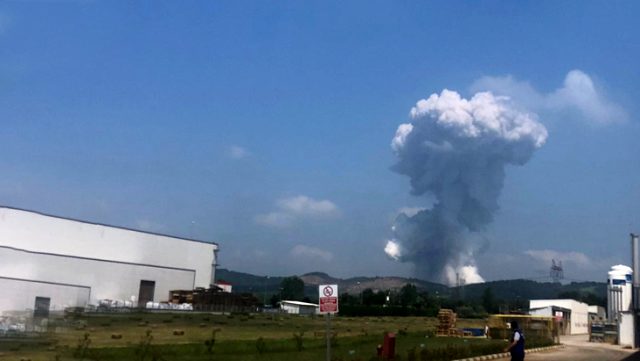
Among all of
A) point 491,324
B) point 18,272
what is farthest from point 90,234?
point 491,324

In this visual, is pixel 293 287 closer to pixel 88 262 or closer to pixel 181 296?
pixel 181 296

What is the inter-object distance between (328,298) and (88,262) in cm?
7012

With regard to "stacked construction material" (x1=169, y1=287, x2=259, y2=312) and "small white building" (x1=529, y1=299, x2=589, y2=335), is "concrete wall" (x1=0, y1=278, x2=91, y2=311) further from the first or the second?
"small white building" (x1=529, y1=299, x2=589, y2=335)

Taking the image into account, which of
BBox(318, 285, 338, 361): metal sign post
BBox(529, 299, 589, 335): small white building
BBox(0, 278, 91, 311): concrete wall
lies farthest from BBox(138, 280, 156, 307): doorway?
BBox(318, 285, 338, 361): metal sign post

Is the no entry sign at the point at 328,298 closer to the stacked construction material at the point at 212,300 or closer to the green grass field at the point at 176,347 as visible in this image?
the green grass field at the point at 176,347

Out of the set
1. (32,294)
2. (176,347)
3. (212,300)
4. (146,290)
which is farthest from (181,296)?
(176,347)

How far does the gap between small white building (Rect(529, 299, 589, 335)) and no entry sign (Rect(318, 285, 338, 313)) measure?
74.1 meters

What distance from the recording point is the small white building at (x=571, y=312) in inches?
3492

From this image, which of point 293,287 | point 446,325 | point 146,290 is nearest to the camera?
point 446,325

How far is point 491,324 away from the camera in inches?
2357

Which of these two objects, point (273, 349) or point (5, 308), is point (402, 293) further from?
point (273, 349)

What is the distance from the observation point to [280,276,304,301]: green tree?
163 m

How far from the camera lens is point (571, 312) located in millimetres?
92000

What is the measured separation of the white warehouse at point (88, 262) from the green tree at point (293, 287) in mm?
62748
